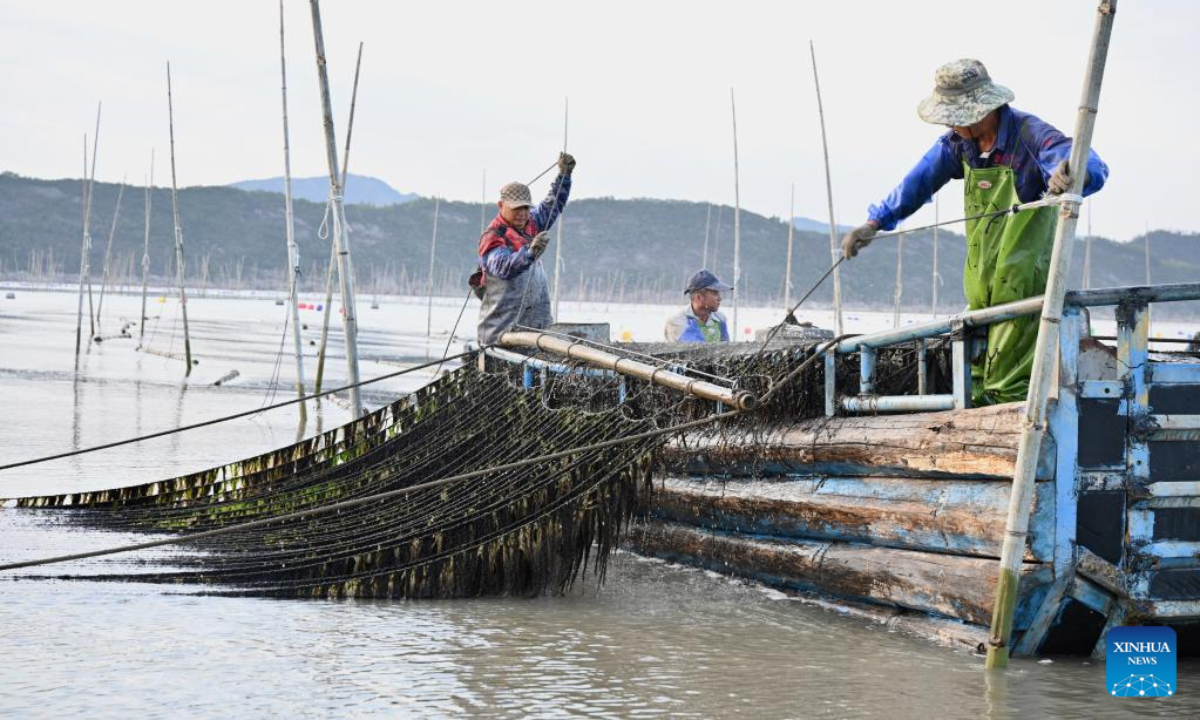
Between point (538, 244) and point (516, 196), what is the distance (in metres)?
0.72

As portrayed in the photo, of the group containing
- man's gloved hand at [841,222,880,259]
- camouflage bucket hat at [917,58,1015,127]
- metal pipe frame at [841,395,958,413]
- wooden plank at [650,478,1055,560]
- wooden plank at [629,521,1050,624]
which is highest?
camouflage bucket hat at [917,58,1015,127]

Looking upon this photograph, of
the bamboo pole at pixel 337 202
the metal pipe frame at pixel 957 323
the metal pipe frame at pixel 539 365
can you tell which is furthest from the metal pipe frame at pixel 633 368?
the bamboo pole at pixel 337 202

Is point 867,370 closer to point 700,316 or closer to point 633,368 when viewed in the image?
point 633,368

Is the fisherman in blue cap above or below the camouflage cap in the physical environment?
below

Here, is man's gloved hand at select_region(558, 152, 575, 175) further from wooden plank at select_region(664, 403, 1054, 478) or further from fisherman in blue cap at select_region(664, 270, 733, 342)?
wooden plank at select_region(664, 403, 1054, 478)

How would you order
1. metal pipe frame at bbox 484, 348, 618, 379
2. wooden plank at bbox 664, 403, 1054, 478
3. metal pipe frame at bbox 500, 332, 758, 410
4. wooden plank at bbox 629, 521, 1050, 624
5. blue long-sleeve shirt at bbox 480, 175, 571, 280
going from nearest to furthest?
wooden plank at bbox 664, 403, 1054, 478, wooden plank at bbox 629, 521, 1050, 624, metal pipe frame at bbox 500, 332, 758, 410, metal pipe frame at bbox 484, 348, 618, 379, blue long-sleeve shirt at bbox 480, 175, 571, 280

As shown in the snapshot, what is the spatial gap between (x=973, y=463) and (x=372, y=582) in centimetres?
323

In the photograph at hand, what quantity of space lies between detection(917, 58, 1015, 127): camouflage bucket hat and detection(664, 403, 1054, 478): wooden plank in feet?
4.22

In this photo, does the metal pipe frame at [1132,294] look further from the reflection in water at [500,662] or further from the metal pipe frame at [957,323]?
the reflection in water at [500,662]

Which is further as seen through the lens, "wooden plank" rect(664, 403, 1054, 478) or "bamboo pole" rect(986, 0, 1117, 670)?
"wooden plank" rect(664, 403, 1054, 478)

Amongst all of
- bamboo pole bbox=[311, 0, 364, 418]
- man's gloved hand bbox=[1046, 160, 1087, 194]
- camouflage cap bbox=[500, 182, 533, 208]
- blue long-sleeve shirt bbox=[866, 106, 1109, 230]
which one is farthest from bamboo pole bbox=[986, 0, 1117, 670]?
bamboo pole bbox=[311, 0, 364, 418]

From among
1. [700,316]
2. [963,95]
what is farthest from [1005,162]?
[700,316]

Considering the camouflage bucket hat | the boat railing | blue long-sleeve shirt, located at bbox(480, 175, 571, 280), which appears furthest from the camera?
blue long-sleeve shirt, located at bbox(480, 175, 571, 280)

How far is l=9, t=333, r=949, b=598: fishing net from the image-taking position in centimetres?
686
